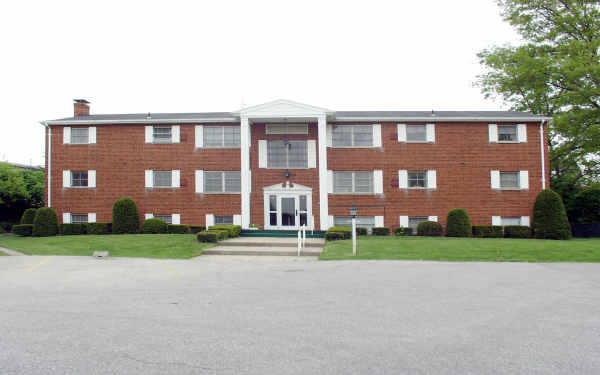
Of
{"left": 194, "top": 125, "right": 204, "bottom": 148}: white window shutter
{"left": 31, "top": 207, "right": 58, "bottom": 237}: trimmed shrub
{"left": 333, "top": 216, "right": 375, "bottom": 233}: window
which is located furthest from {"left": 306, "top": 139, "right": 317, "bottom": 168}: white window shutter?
{"left": 31, "top": 207, "right": 58, "bottom": 237}: trimmed shrub

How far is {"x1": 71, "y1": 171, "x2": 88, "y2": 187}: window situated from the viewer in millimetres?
24031

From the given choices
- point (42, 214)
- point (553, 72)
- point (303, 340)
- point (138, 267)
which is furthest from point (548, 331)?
point (553, 72)

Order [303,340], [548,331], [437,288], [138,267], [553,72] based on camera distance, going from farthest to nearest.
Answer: [553,72] → [138,267] → [437,288] → [548,331] → [303,340]

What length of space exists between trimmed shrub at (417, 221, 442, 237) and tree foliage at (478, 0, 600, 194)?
11.9 m

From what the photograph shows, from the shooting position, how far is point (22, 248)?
16625mm

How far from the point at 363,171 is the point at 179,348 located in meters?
19.8

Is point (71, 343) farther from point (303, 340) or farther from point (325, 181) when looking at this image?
point (325, 181)

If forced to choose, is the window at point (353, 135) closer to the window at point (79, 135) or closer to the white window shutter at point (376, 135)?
the white window shutter at point (376, 135)

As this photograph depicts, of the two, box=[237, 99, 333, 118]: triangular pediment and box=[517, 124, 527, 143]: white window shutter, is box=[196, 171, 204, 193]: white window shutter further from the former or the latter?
box=[517, 124, 527, 143]: white window shutter

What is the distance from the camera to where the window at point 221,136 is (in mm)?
23812

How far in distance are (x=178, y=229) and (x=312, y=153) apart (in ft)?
27.3

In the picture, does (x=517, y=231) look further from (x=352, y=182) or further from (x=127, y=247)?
(x=127, y=247)

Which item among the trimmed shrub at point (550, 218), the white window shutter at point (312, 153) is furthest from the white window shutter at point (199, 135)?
the trimmed shrub at point (550, 218)

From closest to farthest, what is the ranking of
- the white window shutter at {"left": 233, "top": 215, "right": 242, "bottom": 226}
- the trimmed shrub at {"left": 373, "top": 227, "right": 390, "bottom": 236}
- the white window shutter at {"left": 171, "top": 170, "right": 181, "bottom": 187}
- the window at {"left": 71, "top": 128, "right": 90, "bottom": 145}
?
the trimmed shrub at {"left": 373, "top": 227, "right": 390, "bottom": 236} < the white window shutter at {"left": 233, "top": 215, "right": 242, "bottom": 226} < the white window shutter at {"left": 171, "top": 170, "right": 181, "bottom": 187} < the window at {"left": 71, "top": 128, "right": 90, "bottom": 145}
